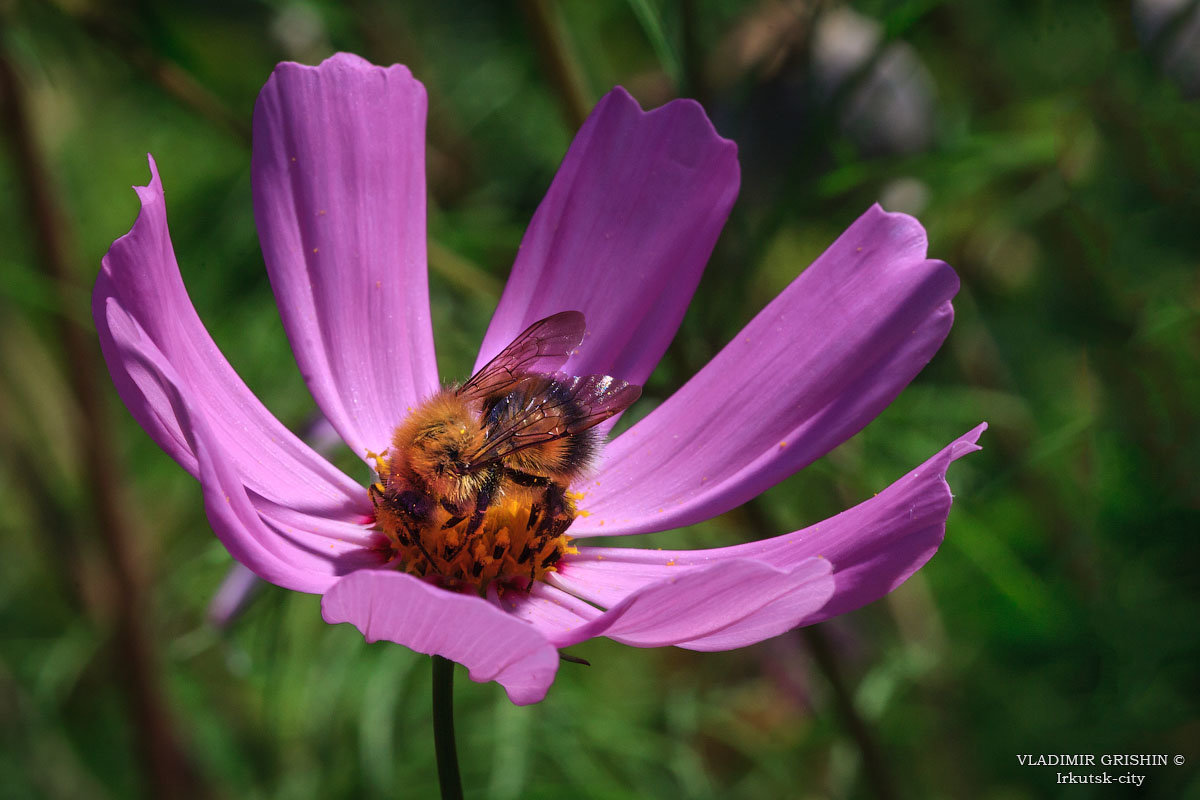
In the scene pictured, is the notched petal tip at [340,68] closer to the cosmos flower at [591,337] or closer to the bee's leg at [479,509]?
the cosmos flower at [591,337]

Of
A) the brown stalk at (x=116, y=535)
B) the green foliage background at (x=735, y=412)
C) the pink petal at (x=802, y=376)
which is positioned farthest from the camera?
the brown stalk at (x=116, y=535)

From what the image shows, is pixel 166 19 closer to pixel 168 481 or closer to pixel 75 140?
pixel 168 481

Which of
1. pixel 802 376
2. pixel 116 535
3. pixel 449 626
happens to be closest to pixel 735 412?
pixel 802 376

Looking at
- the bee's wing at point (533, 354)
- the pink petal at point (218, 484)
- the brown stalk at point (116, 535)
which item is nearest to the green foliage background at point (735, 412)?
the brown stalk at point (116, 535)

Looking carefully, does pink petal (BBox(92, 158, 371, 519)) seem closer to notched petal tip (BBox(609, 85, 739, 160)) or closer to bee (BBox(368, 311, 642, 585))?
bee (BBox(368, 311, 642, 585))

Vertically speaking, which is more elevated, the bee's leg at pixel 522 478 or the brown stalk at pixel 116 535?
the bee's leg at pixel 522 478

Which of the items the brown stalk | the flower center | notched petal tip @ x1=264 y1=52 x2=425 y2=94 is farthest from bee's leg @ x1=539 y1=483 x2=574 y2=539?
the brown stalk

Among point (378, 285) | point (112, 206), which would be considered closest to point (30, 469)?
point (378, 285)
